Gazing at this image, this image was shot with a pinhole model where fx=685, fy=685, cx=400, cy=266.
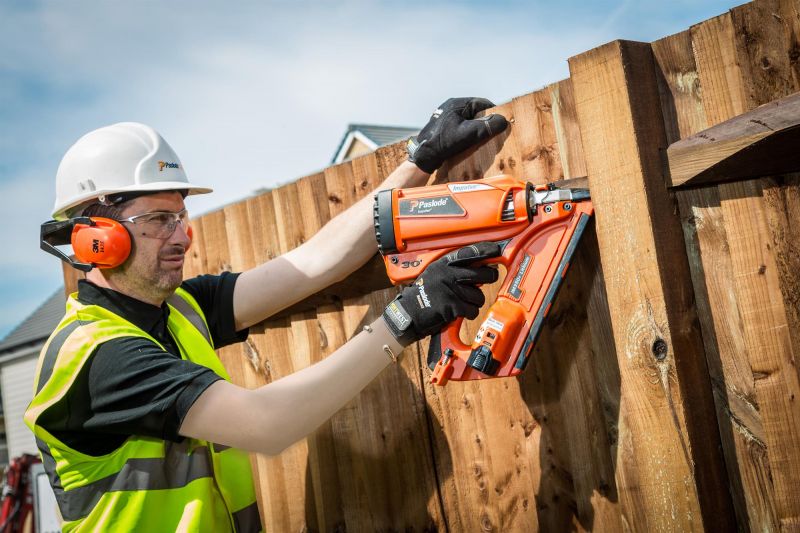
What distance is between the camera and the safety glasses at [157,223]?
2.48 m

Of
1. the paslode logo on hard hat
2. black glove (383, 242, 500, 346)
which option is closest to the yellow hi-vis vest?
the paslode logo on hard hat

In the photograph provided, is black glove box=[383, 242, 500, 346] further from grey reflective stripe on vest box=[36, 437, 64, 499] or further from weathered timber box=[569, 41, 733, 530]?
grey reflective stripe on vest box=[36, 437, 64, 499]

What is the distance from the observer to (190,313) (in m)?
2.74

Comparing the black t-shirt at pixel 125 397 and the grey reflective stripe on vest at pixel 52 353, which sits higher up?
the grey reflective stripe on vest at pixel 52 353

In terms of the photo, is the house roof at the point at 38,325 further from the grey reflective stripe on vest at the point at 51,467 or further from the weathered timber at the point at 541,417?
the weathered timber at the point at 541,417

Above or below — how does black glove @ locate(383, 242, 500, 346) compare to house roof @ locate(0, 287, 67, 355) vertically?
below

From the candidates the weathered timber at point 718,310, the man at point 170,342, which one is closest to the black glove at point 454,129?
the man at point 170,342

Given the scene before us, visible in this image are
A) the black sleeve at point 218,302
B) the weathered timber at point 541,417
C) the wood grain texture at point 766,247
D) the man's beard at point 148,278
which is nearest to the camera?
the wood grain texture at point 766,247

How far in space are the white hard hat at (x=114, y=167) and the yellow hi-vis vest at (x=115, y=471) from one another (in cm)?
43

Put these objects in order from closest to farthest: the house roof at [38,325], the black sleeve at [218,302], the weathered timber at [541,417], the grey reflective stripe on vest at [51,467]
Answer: the weathered timber at [541,417]
the grey reflective stripe on vest at [51,467]
the black sleeve at [218,302]
the house roof at [38,325]

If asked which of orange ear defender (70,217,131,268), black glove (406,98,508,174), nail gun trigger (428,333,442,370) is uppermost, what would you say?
black glove (406,98,508,174)

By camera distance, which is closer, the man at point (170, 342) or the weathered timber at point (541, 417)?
the man at point (170, 342)

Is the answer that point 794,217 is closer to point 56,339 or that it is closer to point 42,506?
point 56,339

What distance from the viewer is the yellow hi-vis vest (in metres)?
2.22
